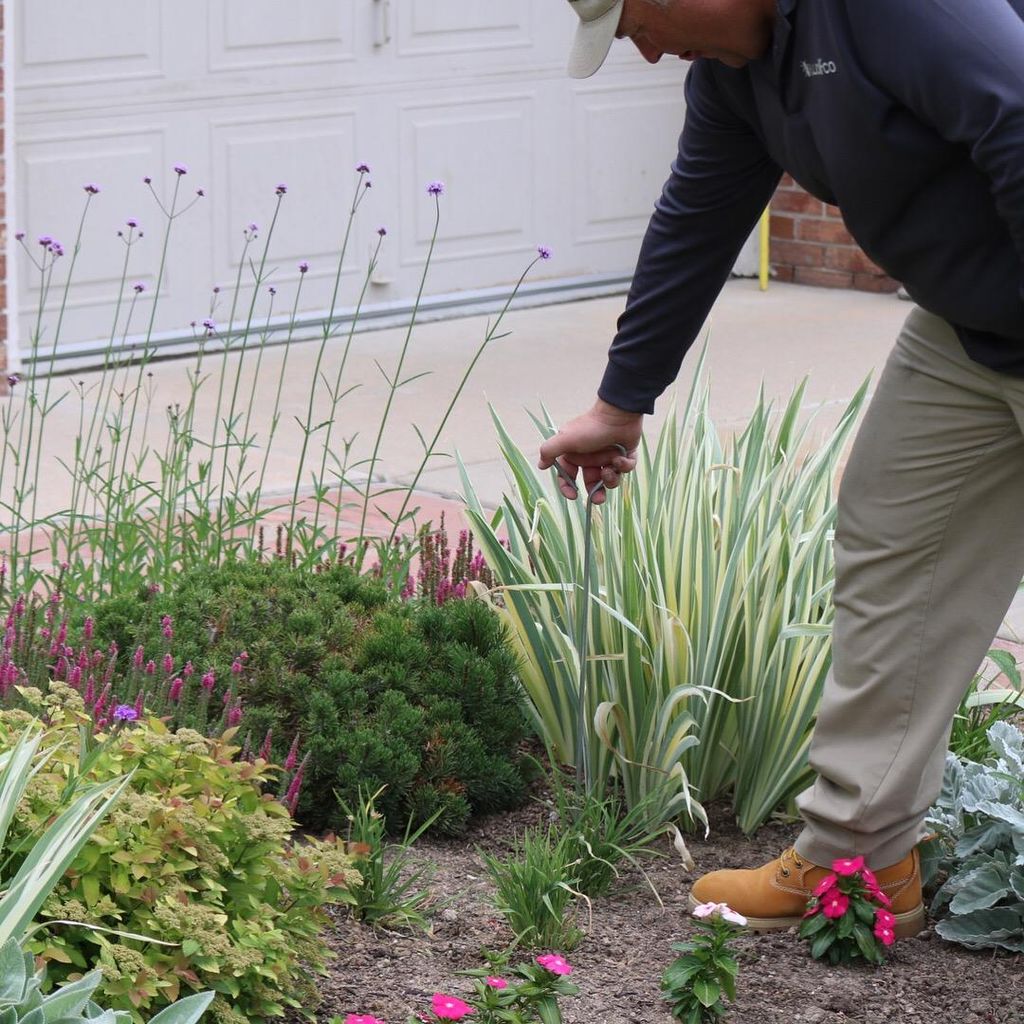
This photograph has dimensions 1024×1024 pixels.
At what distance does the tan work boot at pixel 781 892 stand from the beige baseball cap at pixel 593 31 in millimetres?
1404

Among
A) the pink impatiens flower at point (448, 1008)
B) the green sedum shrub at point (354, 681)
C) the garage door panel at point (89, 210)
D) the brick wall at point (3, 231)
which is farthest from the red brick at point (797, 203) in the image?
the pink impatiens flower at point (448, 1008)

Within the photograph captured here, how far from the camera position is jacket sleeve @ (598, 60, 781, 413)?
9.97 feet

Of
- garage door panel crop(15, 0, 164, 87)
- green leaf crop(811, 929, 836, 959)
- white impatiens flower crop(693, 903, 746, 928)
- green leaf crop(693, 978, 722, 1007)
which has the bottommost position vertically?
green leaf crop(811, 929, 836, 959)

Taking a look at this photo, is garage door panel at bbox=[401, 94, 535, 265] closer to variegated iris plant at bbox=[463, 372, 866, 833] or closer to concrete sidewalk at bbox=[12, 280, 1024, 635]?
concrete sidewalk at bbox=[12, 280, 1024, 635]

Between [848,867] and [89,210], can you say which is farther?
[89,210]

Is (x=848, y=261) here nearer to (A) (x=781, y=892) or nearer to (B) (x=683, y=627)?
(B) (x=683, y=627)

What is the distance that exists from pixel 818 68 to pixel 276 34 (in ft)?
19.5

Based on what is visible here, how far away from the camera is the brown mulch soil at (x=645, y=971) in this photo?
9.46ft

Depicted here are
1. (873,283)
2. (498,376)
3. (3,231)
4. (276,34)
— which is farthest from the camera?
(873,283)

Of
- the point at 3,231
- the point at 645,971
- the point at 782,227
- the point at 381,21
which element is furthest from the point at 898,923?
the point at 782,227

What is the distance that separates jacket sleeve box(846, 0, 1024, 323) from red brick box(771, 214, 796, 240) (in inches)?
291

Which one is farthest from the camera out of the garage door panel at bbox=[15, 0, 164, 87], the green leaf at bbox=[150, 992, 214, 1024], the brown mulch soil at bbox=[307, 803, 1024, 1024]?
the garage door panel at bbox=[15, 0, 164, 87]

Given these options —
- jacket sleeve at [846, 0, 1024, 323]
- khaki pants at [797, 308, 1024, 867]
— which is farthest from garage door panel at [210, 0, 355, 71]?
jacket sleeve at [846, 0, 1024, 323]

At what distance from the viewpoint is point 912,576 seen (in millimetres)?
3020
